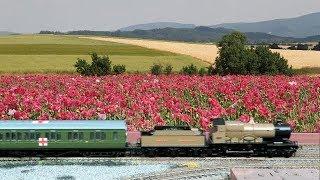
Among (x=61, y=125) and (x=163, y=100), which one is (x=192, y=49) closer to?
(x=163, y=100)

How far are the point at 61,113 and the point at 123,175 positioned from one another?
7.33 metres

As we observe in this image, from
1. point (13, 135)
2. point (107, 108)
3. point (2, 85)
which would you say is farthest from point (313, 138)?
point (2, 85)

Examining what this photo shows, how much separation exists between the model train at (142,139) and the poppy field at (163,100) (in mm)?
2858

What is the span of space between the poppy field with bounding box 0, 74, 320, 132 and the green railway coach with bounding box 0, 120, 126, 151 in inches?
146

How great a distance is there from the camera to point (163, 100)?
28875 millimetres

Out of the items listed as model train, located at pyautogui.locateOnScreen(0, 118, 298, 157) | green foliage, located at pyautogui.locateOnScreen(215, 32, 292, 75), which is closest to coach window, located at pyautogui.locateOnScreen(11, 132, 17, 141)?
model train, located at pyautogui.locateOnScreen(0, 118, 298, 157)

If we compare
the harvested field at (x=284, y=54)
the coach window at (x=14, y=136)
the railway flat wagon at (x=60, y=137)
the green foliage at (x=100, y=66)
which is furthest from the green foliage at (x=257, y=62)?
the harvested field at (x=284, y=54)

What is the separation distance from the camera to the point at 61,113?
87.8 ft

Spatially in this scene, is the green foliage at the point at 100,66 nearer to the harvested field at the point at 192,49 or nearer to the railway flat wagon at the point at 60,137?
the railway flat wagon at the point at 60,137

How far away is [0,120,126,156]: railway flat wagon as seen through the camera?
22.4 m

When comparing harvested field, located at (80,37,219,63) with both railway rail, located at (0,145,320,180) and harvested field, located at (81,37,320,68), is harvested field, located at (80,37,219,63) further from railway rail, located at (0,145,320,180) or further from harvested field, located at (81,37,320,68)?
railway rail, located at (0,145,320,180)

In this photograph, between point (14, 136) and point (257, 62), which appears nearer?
point (14, 136)

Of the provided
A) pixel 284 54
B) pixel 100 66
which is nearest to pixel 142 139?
pixel 100 66

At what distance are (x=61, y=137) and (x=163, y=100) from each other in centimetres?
792
